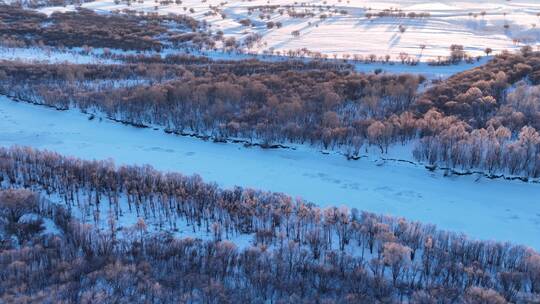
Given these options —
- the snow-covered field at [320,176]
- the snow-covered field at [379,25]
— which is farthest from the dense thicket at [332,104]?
the snow-covered field at [379,25]

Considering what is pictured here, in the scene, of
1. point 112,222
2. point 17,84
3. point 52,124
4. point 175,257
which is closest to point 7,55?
point 17,84

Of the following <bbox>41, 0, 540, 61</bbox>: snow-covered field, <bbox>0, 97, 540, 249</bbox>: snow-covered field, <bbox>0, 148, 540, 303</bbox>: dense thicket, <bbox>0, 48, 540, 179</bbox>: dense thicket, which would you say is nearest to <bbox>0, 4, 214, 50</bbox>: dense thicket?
<bbox>41, 0, 540, 61</bbox>: snow-covered field

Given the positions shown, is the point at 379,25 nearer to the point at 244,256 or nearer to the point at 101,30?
the point at 101,30

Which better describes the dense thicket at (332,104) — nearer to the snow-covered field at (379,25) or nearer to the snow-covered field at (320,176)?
the snow-covered field at (320,176)

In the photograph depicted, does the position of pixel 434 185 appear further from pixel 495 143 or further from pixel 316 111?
pixel 316 111

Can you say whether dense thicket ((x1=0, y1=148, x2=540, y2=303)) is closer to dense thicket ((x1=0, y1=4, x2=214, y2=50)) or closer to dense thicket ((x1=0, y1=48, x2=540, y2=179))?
dense thicket ((x1=0, y1=48, x2=540, y2=179))
